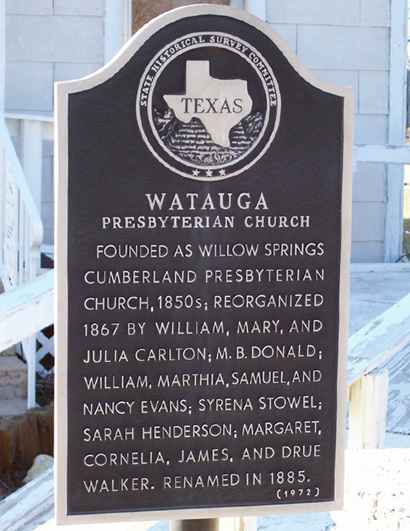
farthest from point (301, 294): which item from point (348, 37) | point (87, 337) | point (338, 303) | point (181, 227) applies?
point (348, 37)

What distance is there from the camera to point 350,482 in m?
3.33

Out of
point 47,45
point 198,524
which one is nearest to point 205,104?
point 198,524

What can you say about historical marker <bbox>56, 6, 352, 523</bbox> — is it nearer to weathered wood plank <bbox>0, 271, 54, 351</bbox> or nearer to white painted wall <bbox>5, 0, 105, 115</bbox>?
weathered wood plank <bbox>0, 271, 54, 351</bbox>

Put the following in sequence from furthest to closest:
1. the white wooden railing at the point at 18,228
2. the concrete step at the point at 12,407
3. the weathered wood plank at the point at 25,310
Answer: the concrete step at the point at 12,407
the white wooden railing at the point at 18,228
the weathered wood plank at the point at 25,310

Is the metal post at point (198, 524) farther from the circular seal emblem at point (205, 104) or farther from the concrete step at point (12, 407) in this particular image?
the concrete step at point (12, 407)

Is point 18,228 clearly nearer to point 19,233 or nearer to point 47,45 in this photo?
point 19,233

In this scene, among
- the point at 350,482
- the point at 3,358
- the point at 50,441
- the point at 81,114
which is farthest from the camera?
the point at 3,358

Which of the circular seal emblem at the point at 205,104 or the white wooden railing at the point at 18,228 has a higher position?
the circular seal emblem at the point at 205,104

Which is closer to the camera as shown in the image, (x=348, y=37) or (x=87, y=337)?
(x=87, y=337)

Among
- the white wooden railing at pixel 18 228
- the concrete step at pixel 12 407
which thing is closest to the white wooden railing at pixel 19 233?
the white wooden railing at pixel 18 228

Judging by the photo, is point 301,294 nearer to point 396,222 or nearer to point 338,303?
point 338,303

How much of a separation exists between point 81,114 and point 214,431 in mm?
956

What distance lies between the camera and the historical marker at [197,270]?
2529mm

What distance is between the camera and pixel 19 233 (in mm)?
5980
